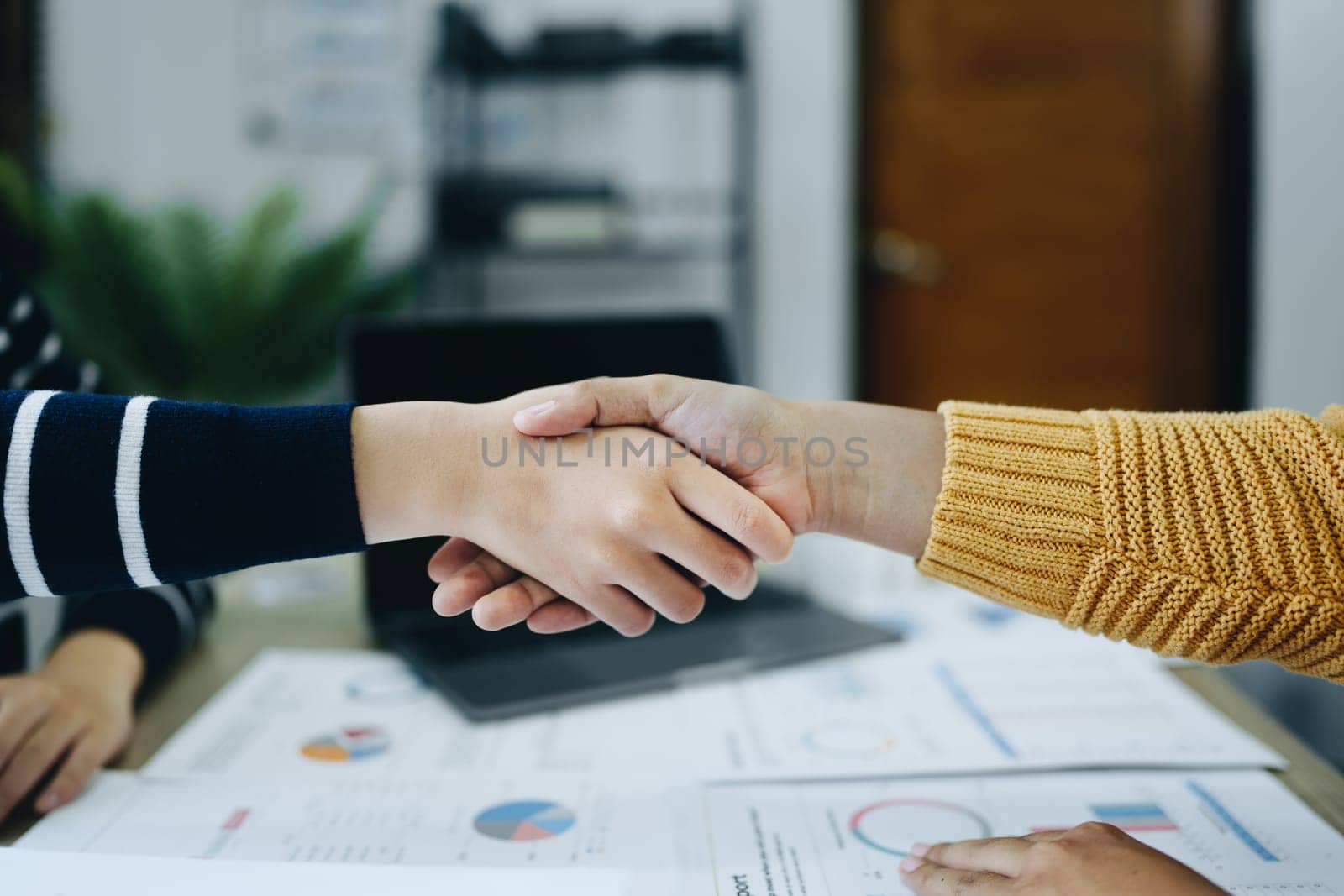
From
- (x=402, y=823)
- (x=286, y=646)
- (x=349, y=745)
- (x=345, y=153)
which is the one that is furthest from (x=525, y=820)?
(x=345, y=153)

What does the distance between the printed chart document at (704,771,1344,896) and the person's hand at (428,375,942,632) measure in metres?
0.17

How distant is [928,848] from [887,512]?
0.22m

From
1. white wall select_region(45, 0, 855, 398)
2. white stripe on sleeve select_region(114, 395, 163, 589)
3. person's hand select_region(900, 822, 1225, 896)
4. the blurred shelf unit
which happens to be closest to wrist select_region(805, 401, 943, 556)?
person's hand select_region(900, 822, 1225, 896)

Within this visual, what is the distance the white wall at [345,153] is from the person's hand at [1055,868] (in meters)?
2.12

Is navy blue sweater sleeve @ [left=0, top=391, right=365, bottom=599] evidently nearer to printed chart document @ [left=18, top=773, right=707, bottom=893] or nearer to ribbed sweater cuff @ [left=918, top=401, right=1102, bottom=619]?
printed chart document @ [left=18, top=773, right=707, bottom=893]

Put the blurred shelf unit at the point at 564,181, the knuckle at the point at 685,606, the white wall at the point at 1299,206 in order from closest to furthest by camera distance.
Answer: the knuckle at the point at 685,606
the white wall at the point at 1299,206
the blurred shelf unit at the point at 564,181

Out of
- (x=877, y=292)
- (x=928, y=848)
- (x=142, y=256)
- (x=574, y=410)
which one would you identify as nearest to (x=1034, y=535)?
(x=928, y=848)

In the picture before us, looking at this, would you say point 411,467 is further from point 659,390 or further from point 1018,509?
point 1018,509

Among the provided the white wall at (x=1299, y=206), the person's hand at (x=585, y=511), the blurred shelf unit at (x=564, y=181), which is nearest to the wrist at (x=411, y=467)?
the person's hand at (x=585, y=511)

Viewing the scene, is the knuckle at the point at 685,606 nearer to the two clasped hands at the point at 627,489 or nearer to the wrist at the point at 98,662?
the two clasped hands at the point at 627,489

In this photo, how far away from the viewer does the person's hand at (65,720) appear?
616 millimetres

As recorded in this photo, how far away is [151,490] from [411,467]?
5.8 inches

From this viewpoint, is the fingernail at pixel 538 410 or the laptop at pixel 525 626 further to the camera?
the laptop at pixel 525 626

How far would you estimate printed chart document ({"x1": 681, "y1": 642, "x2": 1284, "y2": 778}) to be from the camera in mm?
676
